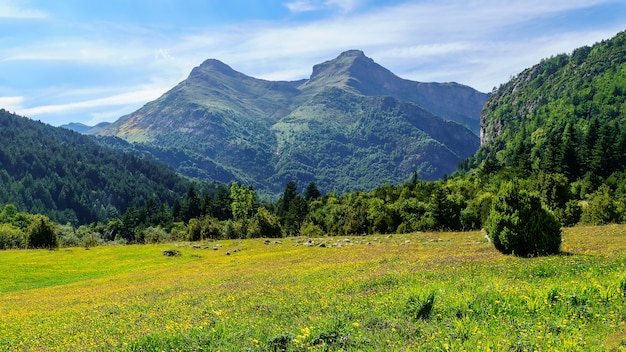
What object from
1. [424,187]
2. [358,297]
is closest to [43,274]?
[358,297]

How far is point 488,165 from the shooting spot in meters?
159

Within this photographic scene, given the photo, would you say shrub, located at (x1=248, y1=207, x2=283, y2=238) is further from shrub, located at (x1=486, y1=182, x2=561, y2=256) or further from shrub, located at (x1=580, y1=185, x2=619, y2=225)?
shrub, located at (x1=486, y1=182, x2=561, y2=256)

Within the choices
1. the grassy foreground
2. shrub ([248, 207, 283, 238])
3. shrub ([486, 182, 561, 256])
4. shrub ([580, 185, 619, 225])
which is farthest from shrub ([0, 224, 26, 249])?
shrub ([580, 185, 619, 225])

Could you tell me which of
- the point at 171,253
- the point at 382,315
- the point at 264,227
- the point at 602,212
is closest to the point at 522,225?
the point at 382,315

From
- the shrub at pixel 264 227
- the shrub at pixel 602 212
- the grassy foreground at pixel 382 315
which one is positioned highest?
the grassy foreground at pixel 382 315

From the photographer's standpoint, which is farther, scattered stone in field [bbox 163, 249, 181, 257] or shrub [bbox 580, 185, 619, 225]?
scattered stone in field [bbox 163, 249, 181, 257]

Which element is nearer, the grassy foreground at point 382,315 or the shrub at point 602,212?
the grassy foreground at point 382,315

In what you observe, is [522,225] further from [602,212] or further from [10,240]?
[10,240]

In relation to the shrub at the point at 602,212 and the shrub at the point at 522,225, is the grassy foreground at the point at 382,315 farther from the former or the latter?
the shrub at the point at 602,212

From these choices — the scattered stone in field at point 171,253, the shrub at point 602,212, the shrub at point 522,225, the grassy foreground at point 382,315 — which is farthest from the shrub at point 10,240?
the shrub at point 602,212

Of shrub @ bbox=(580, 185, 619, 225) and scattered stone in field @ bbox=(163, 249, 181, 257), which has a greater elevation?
shrub @ bbox=(580, 185, 619, 225)

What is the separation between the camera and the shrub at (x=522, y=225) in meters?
23.9

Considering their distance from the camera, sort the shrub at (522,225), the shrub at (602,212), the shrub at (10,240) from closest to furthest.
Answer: the shrub at (522,225)
the shrub at (602,212)
the shrub at (10,240)

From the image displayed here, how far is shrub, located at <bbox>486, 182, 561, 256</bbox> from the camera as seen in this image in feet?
78.3
